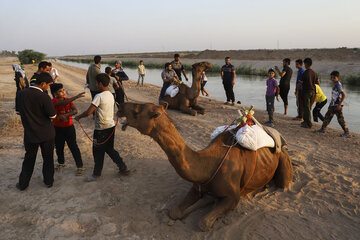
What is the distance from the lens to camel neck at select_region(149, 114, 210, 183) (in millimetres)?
3385

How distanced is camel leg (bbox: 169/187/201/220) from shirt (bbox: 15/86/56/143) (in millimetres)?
2634

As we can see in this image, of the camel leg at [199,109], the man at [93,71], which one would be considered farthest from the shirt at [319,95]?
the man at [93,71]

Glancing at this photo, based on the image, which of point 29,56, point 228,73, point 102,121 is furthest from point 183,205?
point 29,56

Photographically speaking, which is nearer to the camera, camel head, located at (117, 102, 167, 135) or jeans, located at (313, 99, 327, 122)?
camel head, located at (117, 102, 167, 135)

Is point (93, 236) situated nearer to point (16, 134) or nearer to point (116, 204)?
point (116, 204)

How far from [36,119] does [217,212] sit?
3432mm

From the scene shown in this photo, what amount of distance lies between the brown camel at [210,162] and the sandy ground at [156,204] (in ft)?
0.93

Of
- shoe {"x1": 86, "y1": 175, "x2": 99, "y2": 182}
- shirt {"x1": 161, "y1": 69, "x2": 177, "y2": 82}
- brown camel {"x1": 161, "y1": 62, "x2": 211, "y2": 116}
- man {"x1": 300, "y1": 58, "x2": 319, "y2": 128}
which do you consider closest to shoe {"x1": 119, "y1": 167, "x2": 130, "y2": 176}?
shoe {"x1": 86, "y1": 175, "x2": 99, "y2": 182}

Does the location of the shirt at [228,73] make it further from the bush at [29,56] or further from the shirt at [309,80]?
the bush at [29,56]

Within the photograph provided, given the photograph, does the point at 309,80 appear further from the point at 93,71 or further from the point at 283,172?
the point at 93,71

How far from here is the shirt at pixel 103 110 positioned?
489 cm

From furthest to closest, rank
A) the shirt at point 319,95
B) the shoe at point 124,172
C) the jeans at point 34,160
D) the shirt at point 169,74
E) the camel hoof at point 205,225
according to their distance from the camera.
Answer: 1. the shirt at point 169,74
2. the shirt at point 319,95
3. the shoe at point 124,172
4. the jeans at point 34,160
5. the camel hoof at point 205,225

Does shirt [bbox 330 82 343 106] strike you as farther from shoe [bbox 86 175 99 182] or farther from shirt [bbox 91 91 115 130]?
shoe [bbox 86 175 99 182]

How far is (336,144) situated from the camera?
7.54 meters
